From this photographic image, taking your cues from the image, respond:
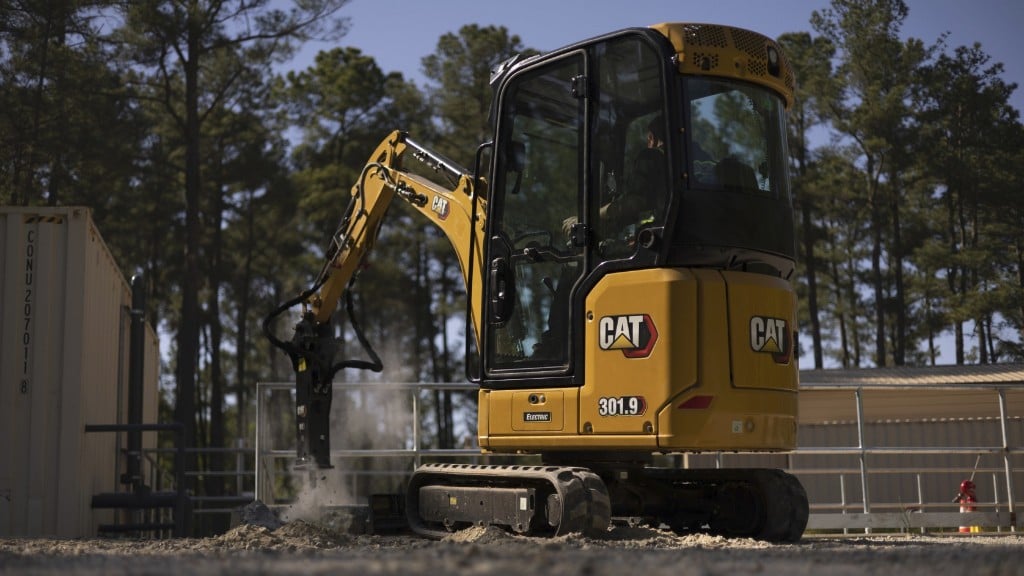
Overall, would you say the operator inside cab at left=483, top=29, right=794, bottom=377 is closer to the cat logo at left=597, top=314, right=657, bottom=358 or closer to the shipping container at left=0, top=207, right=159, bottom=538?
the cat logo at left=597, top=314, right=657, bottom=358

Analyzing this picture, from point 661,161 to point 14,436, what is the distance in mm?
6961

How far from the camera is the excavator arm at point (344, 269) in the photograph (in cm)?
1039

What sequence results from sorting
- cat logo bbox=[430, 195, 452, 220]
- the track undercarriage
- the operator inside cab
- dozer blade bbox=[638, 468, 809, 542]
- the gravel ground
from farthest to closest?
cat logo bbox=[430, 195, 452, 220] → dozer blade bbox=[638, 468, 809, 542] → the track undercarriage → the operator inside cab → the gravel ground

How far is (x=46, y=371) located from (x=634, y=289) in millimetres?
6460

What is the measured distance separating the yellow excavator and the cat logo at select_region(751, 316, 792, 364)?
16 mm

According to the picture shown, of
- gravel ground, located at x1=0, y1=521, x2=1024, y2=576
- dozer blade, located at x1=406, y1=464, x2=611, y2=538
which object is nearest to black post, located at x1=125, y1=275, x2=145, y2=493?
dozer blade, located at x1=406, y1=464, x2=611, y2=538

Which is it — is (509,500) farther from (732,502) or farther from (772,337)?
(772,337)

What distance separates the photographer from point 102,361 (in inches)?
523

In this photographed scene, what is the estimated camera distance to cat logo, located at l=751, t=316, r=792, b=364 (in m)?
8.18

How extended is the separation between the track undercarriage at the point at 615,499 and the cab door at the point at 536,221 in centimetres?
81

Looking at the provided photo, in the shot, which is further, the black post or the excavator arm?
the black post

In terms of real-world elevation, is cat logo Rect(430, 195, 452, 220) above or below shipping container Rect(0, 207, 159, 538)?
above

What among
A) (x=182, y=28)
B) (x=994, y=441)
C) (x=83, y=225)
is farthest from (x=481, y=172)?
(x=182, y=28)

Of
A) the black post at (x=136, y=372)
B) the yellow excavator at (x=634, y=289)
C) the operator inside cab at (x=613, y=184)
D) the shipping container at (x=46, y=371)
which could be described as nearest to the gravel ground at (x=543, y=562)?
the yellow excavator at (x=634, y=289)
